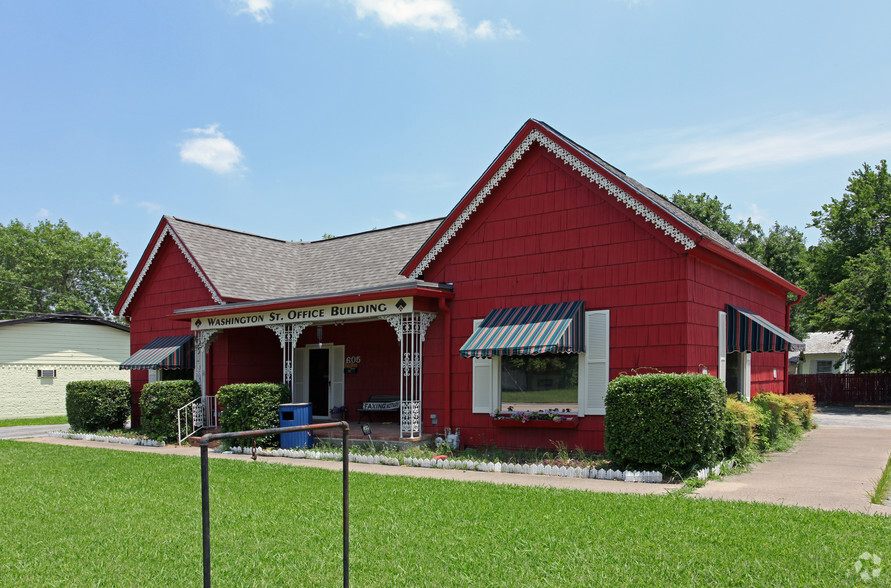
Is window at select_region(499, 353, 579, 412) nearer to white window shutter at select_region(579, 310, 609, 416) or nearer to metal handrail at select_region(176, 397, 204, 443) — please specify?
white window shutter at select_region(579, 310, 609, 416)

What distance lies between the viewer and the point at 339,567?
601 cm

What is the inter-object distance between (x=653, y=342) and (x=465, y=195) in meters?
4.84

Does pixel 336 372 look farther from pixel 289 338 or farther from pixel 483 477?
pixel 483 477

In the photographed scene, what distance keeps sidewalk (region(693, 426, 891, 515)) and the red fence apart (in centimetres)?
2142

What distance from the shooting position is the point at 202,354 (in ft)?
60.2

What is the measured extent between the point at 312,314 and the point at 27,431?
1352cm

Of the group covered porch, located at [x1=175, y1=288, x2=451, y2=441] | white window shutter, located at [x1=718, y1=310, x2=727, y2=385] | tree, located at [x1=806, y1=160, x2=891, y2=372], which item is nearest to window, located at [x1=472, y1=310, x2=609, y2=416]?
covered porch, located at [x1=175, y1=288, x2=451, y2=441]

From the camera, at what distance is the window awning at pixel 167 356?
18.7 metres

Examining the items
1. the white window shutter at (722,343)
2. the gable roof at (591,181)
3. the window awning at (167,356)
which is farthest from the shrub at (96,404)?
the white window shutter at (722,343)

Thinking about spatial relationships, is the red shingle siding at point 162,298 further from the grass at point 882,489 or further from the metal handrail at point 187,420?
the grass at point 882,489

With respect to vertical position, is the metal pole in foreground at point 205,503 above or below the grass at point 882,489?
above

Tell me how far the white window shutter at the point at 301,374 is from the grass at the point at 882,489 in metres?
13.8

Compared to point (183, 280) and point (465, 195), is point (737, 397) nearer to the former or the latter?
point (465, 195)

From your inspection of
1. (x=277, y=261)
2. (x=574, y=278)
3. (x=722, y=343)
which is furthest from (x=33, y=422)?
(x=722, y=343)
